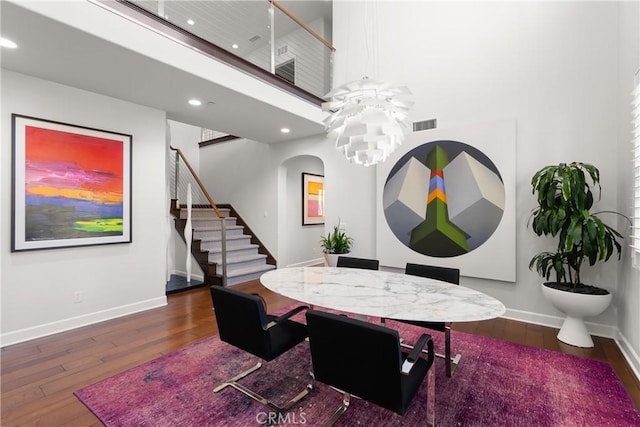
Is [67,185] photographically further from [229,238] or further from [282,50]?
[282,50]

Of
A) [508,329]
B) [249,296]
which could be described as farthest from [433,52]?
[249,296]

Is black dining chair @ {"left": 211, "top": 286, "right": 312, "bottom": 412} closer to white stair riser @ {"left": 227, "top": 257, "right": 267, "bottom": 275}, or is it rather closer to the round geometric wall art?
the round geometric wall art

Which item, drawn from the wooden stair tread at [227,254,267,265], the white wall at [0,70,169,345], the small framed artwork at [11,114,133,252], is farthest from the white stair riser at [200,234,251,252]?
the small framed artwork at [11,114,133,252]

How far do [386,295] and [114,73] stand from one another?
3181mm

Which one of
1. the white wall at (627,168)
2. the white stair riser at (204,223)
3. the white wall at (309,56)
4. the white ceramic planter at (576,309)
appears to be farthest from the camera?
the white stair riser at (204,223)

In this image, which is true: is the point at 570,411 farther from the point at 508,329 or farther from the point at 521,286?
the point at 521,286

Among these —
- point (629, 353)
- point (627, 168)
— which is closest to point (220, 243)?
point (629, 353)

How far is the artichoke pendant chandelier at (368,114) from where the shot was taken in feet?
6.92

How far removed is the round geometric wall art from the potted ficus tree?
0.60m

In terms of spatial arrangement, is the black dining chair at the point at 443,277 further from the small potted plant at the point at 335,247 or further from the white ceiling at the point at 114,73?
the white ceiling at the point at 114,73

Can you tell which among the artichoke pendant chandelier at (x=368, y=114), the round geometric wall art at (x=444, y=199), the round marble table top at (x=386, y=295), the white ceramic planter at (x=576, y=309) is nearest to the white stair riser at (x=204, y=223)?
the round geometric wall art at (x=444, y=199)

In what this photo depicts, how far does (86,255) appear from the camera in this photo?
3.29 meters

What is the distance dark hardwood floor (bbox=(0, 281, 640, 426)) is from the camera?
76.2 inches

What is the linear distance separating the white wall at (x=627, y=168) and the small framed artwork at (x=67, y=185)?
517 cm
